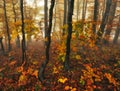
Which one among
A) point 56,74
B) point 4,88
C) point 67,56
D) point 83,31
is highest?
point 83,31

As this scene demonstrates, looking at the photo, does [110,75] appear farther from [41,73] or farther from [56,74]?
[41,73]

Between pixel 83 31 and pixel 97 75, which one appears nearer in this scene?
pixel 97 75

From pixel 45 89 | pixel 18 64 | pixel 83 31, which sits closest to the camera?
pixel 45 89

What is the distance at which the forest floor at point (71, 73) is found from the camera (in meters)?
10.3

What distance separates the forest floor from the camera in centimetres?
1028

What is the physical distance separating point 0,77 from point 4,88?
1.52 metres

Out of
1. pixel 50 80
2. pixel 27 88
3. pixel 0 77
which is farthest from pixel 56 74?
pixel 0 77

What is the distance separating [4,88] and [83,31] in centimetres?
712

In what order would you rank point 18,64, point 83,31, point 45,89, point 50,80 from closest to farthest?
1. point 45,89
2. point 50,80
3. point 83,31
4. point 18,64

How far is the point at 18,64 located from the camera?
13.6 meters

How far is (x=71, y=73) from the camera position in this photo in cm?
1120

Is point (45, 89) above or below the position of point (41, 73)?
below

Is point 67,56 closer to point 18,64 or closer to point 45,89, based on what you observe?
point 45,89

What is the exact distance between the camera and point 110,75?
10.6 meters
